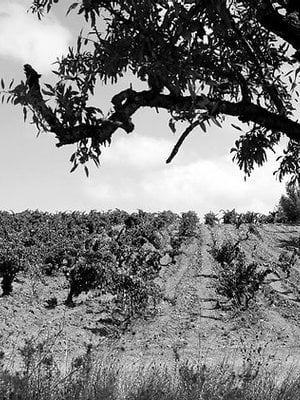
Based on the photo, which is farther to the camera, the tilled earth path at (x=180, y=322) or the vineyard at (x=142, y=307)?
the tilled earth path at (x=180, y=322)

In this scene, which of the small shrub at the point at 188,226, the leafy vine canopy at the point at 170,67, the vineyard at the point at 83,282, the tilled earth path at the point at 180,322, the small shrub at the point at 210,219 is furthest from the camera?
the small shrub at the point at 210,219

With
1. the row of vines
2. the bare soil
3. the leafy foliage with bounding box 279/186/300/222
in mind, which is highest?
the leafy foliage with bounding box 279/186/300/222

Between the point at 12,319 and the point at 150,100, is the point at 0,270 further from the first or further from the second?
the point at 150,100

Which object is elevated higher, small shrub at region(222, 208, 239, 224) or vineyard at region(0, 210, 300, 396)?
small shrub at region(222, 208, 239, 224)

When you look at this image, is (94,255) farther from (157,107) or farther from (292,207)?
(292,207)

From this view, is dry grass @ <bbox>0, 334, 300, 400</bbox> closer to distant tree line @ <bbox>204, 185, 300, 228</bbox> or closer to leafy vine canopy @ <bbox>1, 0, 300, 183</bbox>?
leafy vine canopy @ <bbox>1, 0, 300, 183</bbox>

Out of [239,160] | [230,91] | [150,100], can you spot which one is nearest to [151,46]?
[150,100]

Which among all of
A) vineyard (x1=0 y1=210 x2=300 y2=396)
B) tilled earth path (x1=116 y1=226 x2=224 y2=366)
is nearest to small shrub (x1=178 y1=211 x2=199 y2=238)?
vineyard (x1=0 y1=210 x2=300 y2=396)

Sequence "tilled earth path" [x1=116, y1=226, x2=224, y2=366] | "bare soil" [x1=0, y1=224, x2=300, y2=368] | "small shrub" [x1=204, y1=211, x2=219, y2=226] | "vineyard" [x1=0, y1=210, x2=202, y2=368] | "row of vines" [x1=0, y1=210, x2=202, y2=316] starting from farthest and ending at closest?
"small shrub" [x1=204, y1=211, x2=219, y2=226] < "row of vines" [x1=0, y1=210, x2=202, y2=316] < "vineyard" [x1=0, y1=210, x2=202, y2=368] < "tilled earth path" [x1=116, y1=226, x2=224, y2=366] < "bare soil" [x1=0, y1=224, x2=300, y2=368]

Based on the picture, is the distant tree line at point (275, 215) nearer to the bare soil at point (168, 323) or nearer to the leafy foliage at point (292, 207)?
the leafy foliage at point (292, 207)

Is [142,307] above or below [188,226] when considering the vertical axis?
below

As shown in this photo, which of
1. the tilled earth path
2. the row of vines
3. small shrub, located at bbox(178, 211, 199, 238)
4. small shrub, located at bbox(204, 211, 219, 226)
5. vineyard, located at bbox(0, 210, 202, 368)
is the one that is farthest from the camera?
small shrub, located at bbox(204, 211, 219, 226)

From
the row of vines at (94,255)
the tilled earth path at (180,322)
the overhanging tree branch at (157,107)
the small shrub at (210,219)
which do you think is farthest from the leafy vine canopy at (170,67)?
the small shrub at (210,219)

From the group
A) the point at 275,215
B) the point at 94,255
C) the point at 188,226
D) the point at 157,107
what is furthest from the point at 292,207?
the point at 157,107
